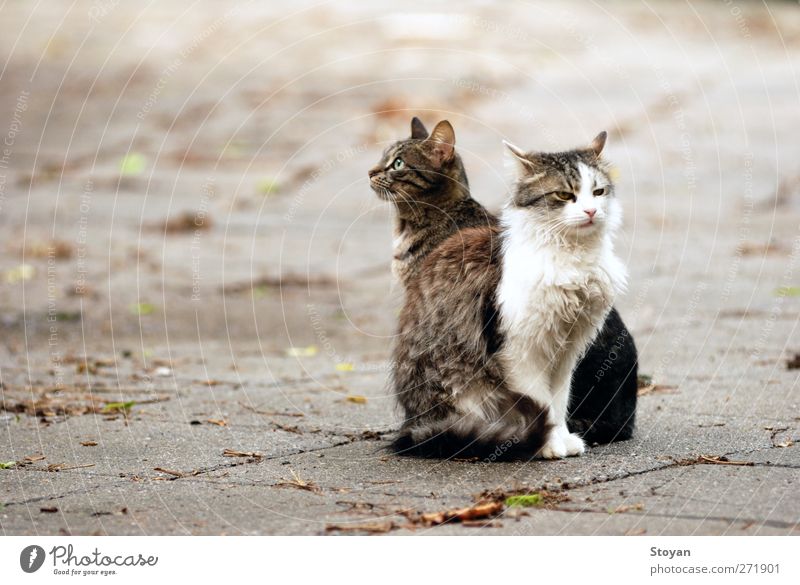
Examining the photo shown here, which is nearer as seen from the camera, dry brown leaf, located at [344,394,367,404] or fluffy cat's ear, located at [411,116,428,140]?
fluffy cat's ear, located at [411,116,428,140]

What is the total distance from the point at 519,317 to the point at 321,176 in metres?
7.42

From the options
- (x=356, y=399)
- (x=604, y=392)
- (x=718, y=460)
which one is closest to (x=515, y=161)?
(x=604, y=392)

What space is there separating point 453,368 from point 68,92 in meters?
12.2

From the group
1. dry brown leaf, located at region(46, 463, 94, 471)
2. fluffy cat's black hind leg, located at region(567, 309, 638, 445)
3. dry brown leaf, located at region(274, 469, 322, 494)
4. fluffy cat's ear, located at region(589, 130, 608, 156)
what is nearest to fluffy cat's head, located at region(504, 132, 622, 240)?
fluffy cat's ear, located at region(589, 130, 608, 156)

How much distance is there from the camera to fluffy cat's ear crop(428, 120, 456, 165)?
4.70 meters

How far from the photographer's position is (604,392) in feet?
13.6

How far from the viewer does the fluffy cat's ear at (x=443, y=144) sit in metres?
4.70

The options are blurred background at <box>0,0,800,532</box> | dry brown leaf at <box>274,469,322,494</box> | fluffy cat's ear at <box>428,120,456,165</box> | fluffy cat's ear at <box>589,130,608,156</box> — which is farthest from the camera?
blurred background at <box>0,0,800,532</box>

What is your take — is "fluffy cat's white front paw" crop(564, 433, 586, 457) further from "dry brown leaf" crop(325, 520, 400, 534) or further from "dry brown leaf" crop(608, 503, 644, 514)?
"dry brown leaf" crop(325, 520, 400, 534)

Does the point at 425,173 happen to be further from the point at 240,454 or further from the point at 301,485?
the point at 301,485

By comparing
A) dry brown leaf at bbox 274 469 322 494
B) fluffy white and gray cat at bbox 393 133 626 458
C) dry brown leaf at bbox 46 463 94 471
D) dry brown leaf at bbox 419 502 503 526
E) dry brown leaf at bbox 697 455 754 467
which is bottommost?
dry brown leaf at bbox 697 455 754 467

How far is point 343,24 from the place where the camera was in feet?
51.6

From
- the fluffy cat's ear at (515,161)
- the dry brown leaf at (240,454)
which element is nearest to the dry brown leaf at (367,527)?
the dry brown leaf at (240,454)

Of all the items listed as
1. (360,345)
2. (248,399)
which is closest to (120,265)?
(360,345)
